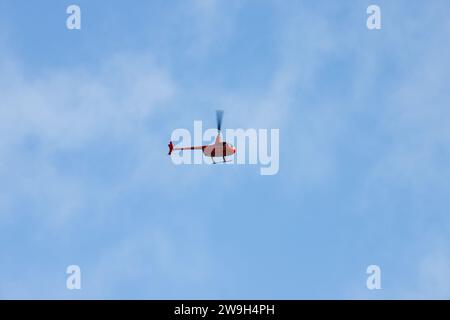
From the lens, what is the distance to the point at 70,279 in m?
85.2
